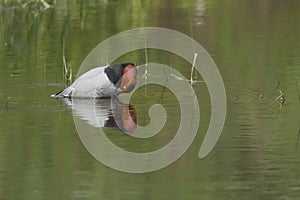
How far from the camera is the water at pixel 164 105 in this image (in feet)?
18.5

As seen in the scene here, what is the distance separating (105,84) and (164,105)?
0.57 m

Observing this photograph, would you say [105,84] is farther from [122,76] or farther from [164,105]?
[164,105]

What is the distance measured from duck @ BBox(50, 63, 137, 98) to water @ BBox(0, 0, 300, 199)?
0.45 feet

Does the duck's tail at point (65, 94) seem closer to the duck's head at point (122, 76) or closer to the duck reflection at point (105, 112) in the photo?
the duck reflection at point (105, 112)

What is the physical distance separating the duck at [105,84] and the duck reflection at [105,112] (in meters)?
0.05

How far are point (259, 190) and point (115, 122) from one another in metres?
1.91

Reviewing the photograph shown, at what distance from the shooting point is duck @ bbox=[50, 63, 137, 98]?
8.08 meters

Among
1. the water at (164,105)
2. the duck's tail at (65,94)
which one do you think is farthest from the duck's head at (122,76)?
the duck's tail at (65,94)

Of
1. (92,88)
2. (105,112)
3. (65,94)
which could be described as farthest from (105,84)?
(105,112)

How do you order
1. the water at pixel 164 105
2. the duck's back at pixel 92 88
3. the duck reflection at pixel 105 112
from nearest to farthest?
the water at pixel 164 105 < the duck reflection at pixel 105 112 < the duck's back at pixel 92 88

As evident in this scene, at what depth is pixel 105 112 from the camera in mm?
7578

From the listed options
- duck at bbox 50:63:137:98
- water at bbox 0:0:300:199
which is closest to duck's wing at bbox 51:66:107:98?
duck at bbox 50:63:137:98

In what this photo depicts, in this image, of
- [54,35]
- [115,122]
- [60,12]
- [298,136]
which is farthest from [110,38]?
[298,136]

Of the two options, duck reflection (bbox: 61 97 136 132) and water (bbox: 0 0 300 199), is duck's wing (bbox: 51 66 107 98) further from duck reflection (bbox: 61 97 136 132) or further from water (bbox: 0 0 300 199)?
water (bbox: 0 0 300 199)
